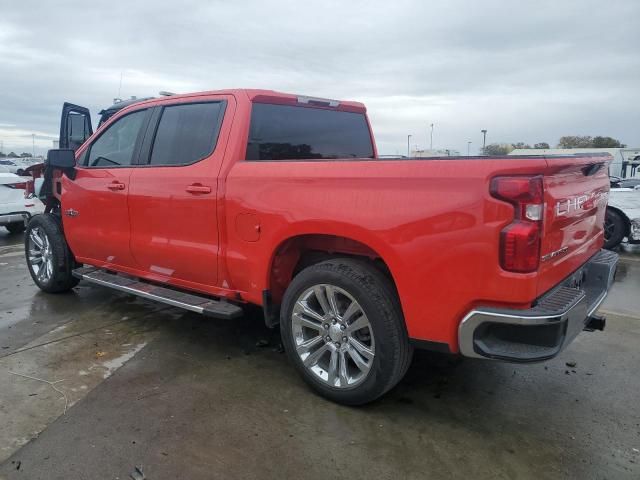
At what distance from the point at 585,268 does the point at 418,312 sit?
1.45 meters

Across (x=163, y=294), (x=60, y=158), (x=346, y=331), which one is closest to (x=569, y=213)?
(x=346, y=331)

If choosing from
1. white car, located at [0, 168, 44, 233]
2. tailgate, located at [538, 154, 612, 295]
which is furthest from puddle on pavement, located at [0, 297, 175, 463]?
white car, located at [0, 168, 44, 233]

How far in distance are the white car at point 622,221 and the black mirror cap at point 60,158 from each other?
8.09m

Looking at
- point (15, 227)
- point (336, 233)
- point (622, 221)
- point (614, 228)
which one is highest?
point (336, 233)

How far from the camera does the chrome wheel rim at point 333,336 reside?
10.3 feet

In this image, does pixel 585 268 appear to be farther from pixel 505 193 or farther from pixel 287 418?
pixel 287 418

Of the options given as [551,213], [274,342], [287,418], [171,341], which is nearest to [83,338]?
[171,341]

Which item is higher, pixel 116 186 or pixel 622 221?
pixel 116 186

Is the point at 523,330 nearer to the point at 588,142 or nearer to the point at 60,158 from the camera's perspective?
the point at 60,158

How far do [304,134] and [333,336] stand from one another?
179 centimetres

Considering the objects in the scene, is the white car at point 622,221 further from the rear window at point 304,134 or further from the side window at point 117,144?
the side window at point 117,144

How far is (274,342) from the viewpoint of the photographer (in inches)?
172

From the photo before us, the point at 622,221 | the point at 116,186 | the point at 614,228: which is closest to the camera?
the point at 116,186

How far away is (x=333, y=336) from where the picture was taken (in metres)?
3.24
